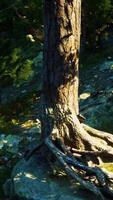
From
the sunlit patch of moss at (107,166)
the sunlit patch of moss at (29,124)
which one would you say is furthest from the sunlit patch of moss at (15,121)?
the sunlit patch of moss at (107,166)

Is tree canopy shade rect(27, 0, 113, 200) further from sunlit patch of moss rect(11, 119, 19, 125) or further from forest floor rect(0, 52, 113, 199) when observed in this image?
sunlit patch of moss rect(11, 119, 19, 125)

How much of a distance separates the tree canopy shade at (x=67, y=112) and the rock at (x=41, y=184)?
0.25 meters

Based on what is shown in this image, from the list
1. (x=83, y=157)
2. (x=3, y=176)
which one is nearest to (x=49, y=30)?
(x=83, y=157)

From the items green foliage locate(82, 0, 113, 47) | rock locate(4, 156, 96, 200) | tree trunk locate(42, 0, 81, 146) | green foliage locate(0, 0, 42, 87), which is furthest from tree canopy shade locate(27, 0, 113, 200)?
green foliage locate(82, 0, 113, 47)

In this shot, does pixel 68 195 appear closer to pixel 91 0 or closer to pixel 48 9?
pixel 48 9

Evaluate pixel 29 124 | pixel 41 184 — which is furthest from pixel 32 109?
pixel 41 184

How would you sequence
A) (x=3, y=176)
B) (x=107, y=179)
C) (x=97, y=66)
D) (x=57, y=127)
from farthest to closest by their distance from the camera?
(x=97, y=66), (x=3, y=176), (x=57, y=127), (x=107, y=179)

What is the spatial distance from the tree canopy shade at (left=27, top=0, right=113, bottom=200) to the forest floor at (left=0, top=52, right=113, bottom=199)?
1.28 meters

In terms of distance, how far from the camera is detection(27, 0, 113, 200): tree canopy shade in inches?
358

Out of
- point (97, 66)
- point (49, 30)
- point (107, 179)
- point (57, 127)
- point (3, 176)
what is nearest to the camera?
point (107, 179)

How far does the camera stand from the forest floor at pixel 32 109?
475 inches

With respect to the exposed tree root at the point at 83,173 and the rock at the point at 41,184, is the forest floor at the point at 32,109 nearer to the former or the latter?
the rock at the point at 41,184

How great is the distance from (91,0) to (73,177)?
27.9 ft

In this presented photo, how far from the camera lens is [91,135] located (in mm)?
10195
